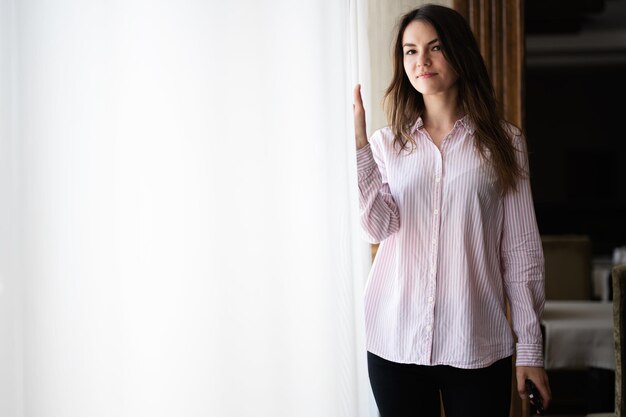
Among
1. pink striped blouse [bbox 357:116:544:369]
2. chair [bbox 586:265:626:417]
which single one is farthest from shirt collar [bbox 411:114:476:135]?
chair [bbox 586:265:626:417]

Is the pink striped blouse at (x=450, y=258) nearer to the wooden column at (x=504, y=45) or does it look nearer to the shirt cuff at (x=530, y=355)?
the shirt cuff at (x=530, y=355)

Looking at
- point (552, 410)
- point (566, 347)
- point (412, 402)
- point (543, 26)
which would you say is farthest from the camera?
point (543, 26)

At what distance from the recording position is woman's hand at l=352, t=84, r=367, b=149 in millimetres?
1241

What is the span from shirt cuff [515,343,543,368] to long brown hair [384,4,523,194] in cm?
28

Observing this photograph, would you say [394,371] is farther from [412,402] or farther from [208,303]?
[208,303]

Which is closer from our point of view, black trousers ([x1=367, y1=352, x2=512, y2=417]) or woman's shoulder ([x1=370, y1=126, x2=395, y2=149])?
black trousers ([x1=367, y1=352, x2=512, y2=417])

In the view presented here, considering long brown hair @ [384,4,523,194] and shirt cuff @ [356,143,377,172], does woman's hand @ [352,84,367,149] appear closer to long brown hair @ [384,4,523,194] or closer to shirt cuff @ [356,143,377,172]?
shirt cuff @ [356,143,377,172]

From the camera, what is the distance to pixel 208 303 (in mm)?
1161

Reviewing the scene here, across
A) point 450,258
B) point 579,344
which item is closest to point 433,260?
point 450,258

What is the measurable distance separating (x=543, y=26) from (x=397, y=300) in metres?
5.49

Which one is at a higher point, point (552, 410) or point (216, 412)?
point (216, 412)

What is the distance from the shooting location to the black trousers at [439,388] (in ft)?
4.09

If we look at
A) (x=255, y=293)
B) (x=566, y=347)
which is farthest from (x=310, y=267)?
(x=566, y=347)

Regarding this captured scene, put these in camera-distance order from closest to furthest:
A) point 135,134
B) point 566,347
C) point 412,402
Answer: point 135,134 < point 412,402 < point 566,347
